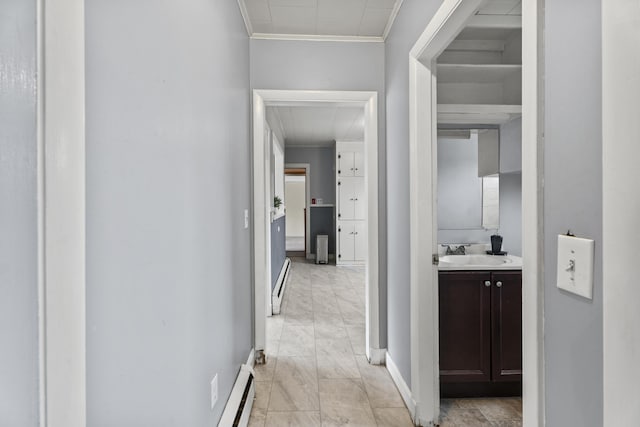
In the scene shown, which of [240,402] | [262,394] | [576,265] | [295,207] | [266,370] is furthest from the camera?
[295,207]

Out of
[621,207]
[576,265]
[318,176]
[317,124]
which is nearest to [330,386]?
[576,265]

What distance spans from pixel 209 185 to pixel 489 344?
1885 millimetres

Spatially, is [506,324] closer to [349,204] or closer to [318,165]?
[349,204]

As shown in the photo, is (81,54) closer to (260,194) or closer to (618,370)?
(618,370)

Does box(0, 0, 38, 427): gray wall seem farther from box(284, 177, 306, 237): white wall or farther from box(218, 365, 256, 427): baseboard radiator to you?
box(284, 177, 306, 237): white wall

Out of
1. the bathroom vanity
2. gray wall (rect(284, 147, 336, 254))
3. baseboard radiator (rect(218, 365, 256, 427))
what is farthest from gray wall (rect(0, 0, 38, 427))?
gray wall (rect(284, 147, 336, 254))

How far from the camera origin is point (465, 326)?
84.8 inches

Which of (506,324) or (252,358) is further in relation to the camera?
(252,358)

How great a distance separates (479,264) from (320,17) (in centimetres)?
199

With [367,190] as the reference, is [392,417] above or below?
below

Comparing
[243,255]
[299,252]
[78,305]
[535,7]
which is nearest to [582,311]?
[535,7]

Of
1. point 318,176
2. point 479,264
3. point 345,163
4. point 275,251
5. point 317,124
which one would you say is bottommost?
point 275,251

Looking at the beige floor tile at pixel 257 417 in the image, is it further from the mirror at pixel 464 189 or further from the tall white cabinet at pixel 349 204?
the tall white cabinet at pixel 349 204

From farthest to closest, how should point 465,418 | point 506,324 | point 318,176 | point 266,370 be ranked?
1. point 318,176
2. point 266,370
3. point 506,324
4. point 465,418
